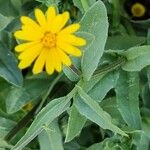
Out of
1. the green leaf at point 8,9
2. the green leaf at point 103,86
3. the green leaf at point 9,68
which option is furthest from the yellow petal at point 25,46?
the green leaf at point 8,9

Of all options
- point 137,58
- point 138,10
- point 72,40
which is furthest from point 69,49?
point 138,10

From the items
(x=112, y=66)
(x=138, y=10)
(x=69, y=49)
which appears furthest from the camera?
(x=138, y=10)

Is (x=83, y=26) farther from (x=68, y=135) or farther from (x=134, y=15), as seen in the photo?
(x=134, y=15)

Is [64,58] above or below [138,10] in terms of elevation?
above

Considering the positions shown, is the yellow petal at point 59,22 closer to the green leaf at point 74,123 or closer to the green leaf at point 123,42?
the green leaf at point 74,123

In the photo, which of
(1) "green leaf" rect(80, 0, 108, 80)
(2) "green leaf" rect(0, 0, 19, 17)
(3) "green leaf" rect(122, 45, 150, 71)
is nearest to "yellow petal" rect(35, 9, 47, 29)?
(1) "green leaf" rect(80, 0, 108, 80)

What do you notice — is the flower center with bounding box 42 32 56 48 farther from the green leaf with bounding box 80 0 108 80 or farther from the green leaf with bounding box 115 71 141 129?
the green leaf with bounding box 115 71 141 129

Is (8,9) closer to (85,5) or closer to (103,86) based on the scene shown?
(85,5)
